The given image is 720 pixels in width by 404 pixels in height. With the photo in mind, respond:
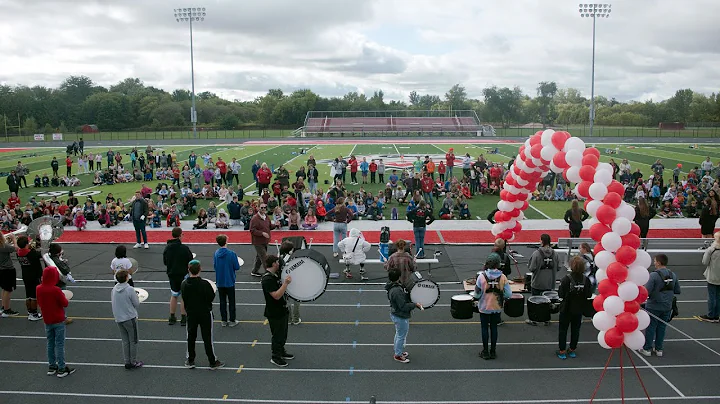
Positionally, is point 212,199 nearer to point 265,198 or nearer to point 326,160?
point 265,198

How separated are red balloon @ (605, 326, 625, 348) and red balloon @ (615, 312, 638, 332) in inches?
2.3

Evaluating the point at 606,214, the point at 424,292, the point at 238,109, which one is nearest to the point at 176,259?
the point at 424,292

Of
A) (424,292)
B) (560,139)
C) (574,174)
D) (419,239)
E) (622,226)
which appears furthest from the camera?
(419,239)

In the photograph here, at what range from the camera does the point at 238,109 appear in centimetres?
11981

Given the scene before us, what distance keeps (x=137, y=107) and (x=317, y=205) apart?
3905 inches

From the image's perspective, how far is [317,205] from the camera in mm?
20703

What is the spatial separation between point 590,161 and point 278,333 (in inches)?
222

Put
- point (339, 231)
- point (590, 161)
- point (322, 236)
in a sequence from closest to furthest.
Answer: point (590, 161) → point (339, 231) → point (322, 236)

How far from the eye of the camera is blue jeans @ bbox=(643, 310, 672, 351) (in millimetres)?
9174

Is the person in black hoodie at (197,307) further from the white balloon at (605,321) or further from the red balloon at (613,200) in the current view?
the red balloon at (613,200)

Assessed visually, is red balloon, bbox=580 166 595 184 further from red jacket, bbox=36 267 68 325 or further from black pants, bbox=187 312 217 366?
red jacket, bbox=36 267 68 325

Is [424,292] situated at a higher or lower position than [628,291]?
lower

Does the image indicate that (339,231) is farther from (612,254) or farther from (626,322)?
(626,322)

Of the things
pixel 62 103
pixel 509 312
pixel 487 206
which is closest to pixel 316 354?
pixel 509 312
